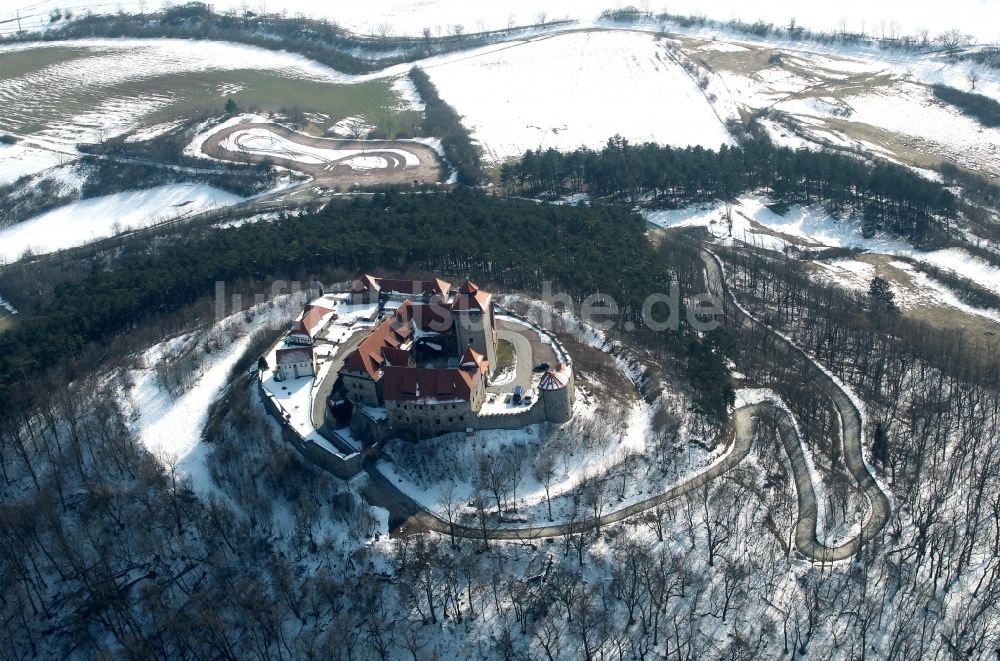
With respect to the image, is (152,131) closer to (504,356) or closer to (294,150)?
(294,150)

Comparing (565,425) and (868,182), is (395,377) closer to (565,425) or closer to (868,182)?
(565,425)

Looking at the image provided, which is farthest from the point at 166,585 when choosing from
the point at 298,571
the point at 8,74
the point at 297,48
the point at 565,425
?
the point at 8,74

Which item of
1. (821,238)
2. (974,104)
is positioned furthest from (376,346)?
(974,104)

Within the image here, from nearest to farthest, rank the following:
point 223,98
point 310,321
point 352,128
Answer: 1. point 310,321
2. point 352,128
3. point 223,98

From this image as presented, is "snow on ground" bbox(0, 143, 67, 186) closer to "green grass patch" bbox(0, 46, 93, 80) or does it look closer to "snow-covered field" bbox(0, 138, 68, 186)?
"snow-covered field" bbox(0, 138, 68, 186)

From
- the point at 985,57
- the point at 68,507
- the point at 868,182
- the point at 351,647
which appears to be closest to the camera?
the point at 351,647

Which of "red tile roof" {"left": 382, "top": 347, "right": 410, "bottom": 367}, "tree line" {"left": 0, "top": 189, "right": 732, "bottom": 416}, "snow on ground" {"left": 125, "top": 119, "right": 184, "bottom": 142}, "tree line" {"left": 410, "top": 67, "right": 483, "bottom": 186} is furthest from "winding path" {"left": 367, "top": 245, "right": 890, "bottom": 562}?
"snow on ground" {"left": 125, "top": 119, "right": 184, "bottom": 142}
